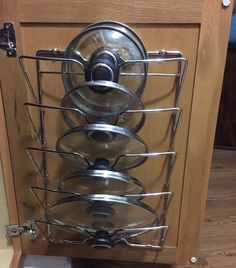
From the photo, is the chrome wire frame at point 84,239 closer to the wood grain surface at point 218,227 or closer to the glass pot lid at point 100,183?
the glass pot lid at point 100,183

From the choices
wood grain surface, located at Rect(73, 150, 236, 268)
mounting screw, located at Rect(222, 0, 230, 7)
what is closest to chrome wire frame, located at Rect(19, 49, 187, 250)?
mounting screw, located at Rect(222, 0, 230, 7)

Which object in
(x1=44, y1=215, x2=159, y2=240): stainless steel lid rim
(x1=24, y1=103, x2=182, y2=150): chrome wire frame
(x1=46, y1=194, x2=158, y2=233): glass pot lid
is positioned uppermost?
(x1=24, y1=103, x2=182, y2=150): chrome wire frame

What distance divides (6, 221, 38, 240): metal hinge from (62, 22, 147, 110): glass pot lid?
0.43m

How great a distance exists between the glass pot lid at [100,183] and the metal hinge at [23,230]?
0.18 metres

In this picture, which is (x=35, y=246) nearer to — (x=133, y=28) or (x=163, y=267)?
(x=163, y=267)

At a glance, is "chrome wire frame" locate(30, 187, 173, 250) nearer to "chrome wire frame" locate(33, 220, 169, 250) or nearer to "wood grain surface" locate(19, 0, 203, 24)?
"chrome wire frame" locate(33, 220, 169, 250)

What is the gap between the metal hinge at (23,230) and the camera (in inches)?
40.5

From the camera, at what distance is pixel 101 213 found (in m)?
0.87

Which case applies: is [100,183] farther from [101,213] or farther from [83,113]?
[83,113]

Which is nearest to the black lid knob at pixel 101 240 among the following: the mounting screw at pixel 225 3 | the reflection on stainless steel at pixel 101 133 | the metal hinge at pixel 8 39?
the reflection on stainless steel at pixel 101 133

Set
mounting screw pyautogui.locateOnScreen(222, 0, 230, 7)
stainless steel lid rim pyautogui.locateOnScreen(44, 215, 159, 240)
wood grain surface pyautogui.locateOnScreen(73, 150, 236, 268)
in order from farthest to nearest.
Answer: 1. wood grain surface pyautogui.locateOnScreen(73, 150, 236, 268)
2. stainless steel lid rim pyautogui.locateOnScreen(44, 215, 159, 240)
3. mounting screw pyautogui.locateOnScreen(222, 0, 230, 7)

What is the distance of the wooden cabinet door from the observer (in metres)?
0.75

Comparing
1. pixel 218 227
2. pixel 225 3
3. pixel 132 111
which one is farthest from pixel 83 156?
pixel 218 227

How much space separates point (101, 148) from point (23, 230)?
0.36 m
